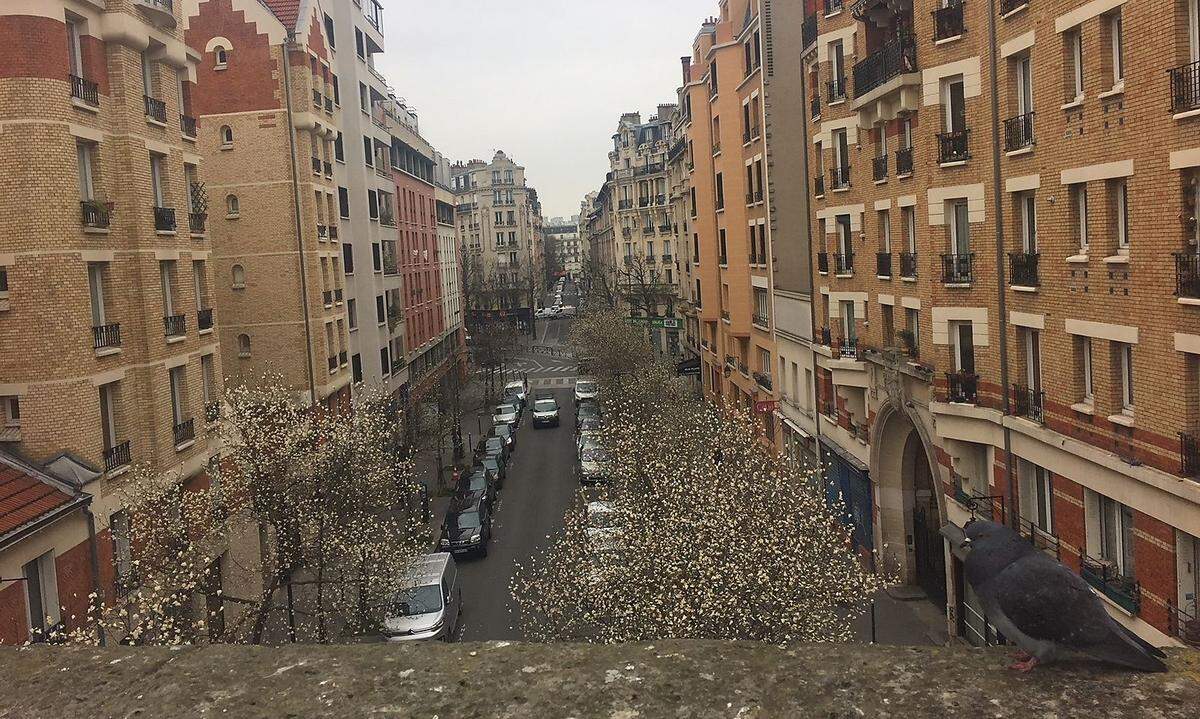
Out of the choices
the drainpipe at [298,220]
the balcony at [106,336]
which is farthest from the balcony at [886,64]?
the drainpipe at [298,220]

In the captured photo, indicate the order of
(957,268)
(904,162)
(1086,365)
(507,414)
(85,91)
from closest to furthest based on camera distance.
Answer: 1. (1086,365)
2. (85,91)
3. (957,268)
4. (904,162)
5. (507,414)

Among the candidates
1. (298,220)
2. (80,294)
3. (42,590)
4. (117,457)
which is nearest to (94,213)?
(80,294)

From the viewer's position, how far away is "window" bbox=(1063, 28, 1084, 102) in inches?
703

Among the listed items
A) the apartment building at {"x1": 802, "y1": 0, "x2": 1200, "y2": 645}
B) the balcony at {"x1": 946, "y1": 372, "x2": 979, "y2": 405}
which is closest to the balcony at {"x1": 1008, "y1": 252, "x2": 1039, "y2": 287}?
the apartment building at {"x1": 802, "y1": 0, "x2": 1200, "y2": 645}

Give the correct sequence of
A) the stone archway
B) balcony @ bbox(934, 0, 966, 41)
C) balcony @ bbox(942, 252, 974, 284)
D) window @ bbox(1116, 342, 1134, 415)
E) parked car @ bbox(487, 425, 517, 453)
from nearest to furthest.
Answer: window @ bbox(1116, 342, 1134, 415)
balcony @ bbox(934, 0, 966, 41)
balcony @ bbox(942, 252, 974, 284)
the stone archway
parked car @ bbox(487, 425, 517, 453)

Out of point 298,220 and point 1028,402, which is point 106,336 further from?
point 1028,402

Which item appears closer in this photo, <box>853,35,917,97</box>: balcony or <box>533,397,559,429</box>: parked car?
<box>853,35,917,97</box>: balcony

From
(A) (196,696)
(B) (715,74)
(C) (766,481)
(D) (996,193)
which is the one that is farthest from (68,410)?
(B) (715,74)

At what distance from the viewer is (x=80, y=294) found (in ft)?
68.3

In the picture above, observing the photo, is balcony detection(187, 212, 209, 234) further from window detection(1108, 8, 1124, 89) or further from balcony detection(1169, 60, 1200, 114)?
balcony detection(1169, 60, 1200, 114)

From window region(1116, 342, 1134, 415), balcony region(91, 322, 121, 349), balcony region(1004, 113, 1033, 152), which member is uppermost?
balcony region(1004, 113, 1033, 152)

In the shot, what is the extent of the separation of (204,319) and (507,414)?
118ft

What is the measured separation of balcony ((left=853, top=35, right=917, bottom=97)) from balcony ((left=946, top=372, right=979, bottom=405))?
26.2 feet

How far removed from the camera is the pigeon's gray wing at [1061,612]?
12.1 feet
